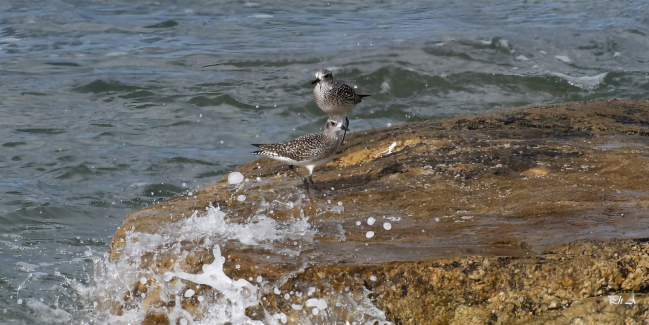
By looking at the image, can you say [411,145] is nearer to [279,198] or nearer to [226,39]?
[279,198]

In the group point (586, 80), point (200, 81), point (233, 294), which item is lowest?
point (200, 81)

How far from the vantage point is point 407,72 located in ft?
42.8

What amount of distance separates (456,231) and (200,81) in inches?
355

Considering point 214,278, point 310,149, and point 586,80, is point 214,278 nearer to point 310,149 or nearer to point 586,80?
point 310,149

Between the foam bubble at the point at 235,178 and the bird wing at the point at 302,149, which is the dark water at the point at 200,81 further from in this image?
the bird wing at the point at 302,149

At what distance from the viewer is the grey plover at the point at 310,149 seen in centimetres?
579

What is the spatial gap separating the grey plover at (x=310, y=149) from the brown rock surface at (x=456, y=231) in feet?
0.67

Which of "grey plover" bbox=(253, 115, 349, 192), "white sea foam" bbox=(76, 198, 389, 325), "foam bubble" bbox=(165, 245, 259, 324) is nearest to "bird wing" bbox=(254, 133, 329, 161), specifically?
"grey plover" bbox=(253, 115, 349, 192)

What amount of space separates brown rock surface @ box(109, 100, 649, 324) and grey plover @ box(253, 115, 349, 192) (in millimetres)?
204

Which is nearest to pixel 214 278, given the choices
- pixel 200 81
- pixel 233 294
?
pixel 233 294

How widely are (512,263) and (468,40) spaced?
1154cm

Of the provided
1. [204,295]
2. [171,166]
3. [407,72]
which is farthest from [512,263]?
[407,72]

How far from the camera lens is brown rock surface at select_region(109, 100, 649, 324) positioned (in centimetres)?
377

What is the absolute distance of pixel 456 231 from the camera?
14.4 feet
